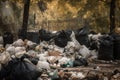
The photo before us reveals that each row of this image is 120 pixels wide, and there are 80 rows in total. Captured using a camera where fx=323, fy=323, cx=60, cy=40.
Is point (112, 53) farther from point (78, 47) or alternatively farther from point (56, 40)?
point (56, 40)

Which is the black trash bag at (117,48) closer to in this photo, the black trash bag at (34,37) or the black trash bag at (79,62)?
the black trash bag at (79,62)

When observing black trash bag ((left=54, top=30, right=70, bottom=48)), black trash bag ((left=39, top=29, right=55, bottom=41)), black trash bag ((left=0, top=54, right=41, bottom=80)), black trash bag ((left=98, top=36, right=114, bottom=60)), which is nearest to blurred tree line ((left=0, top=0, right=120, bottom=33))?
black trash bag ((left=39, top=29, right=55, bottom=41))

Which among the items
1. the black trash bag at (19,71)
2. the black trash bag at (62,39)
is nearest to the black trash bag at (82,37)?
the black trash bag at (62,39)

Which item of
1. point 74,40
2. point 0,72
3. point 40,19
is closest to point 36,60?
point 0,72

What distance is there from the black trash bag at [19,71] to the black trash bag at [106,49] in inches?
170

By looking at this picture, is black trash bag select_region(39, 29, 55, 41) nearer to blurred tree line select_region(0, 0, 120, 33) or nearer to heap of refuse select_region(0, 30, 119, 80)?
heap of refuse select_region(0, 30, 119, 80)

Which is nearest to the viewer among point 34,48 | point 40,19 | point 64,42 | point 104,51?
point 104,51

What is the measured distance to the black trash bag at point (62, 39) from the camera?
41.9 ft

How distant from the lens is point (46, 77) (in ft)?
25.5

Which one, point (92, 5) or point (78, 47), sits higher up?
point (92, 5)

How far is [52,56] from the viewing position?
10.3m

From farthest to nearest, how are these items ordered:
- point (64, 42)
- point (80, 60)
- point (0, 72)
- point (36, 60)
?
point (64, 42), point (80, 60), point (36, 60), point (0, 72)

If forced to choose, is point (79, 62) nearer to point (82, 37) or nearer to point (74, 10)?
point (82, 37)

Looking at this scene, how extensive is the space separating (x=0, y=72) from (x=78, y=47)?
5012 millimetres
